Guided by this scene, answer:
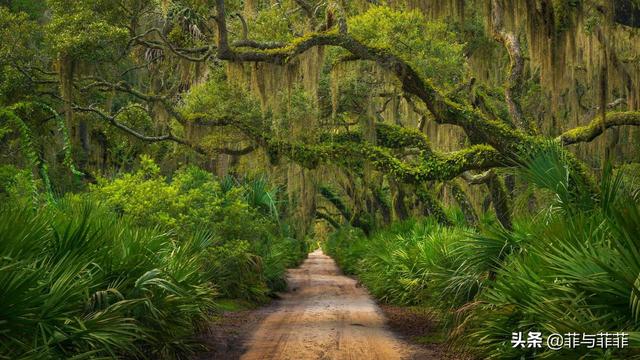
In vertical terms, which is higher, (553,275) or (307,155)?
(307,155)

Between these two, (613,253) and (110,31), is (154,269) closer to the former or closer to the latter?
(613,253)

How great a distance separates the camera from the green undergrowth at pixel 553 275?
5.33m

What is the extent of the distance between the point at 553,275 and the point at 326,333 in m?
6.89

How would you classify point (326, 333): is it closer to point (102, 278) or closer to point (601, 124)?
point (102, 278)

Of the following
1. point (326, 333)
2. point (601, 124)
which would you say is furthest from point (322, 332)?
point (601, 124)

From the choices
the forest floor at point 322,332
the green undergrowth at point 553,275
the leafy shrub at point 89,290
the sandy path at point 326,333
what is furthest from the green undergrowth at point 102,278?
the green undergrowth at point 553,275

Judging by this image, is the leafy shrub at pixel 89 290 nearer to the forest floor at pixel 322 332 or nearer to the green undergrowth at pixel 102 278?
the green undergrowth at pixel 102 278

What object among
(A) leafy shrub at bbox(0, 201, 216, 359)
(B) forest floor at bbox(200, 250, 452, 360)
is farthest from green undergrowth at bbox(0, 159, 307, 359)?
(B) forest floor at bbox(200, 250, 452, 360)

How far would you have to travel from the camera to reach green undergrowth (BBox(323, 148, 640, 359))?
5332 millimetres

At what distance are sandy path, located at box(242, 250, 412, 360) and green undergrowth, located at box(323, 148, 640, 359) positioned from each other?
39.4 inches

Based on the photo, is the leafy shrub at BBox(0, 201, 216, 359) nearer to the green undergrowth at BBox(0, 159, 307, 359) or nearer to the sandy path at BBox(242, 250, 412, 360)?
the green undergrowth at BBox(0, 159, 307, 359)

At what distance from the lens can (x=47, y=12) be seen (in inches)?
922

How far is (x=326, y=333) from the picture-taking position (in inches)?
492

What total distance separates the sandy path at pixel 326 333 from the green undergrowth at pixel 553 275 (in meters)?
1.00
